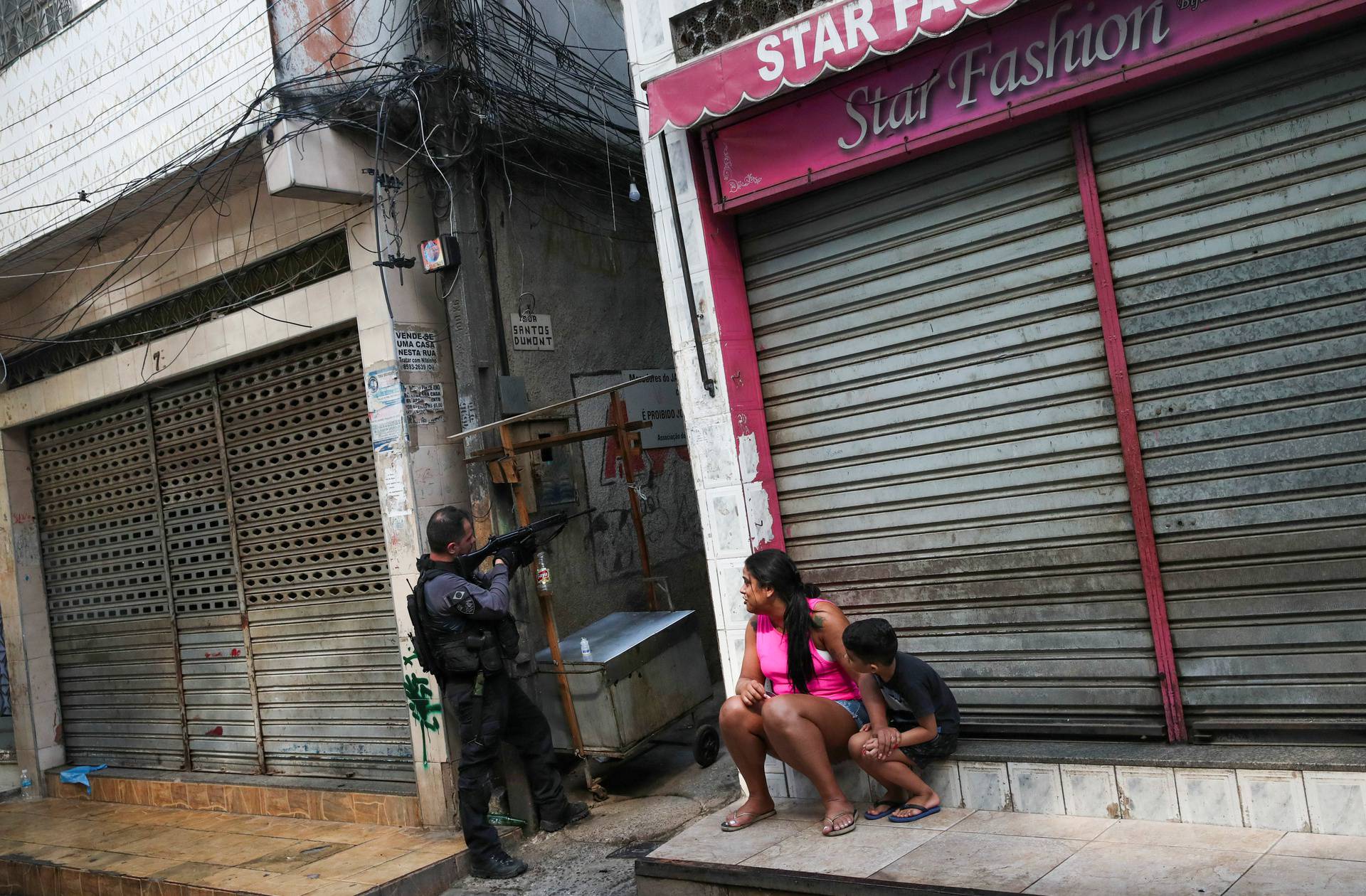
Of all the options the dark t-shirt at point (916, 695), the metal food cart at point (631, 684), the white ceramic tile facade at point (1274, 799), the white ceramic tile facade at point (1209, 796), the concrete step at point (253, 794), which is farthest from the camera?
the concrete step at point (253, 794)

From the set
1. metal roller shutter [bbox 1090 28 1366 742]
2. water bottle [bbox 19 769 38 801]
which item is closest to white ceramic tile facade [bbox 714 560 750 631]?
metal roller shutter [bbox 1090 28 1366 742]

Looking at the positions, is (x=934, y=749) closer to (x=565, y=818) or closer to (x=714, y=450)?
(x=714, y=450)

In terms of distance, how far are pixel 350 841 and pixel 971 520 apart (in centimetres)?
448

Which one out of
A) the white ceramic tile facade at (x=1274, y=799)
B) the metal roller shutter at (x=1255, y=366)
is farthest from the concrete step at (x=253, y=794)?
the metal roller shutter at (x=1255, y=366)

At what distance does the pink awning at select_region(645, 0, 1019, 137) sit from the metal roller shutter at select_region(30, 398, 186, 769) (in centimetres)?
588

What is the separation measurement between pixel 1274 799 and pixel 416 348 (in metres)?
5.29

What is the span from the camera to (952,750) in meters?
5.12

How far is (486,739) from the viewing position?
6.06 m

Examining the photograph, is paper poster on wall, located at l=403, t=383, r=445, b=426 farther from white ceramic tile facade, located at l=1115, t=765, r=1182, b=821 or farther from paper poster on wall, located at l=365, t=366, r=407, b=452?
white ceramic tile facade, located at l=1115, t=765, r=1182, b=821

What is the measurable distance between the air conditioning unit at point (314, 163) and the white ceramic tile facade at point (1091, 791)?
525cm

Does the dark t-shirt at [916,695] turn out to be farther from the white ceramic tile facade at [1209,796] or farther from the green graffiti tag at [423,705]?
the green graffiti tag at [423,705]

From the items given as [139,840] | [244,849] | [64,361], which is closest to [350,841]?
[244,849]

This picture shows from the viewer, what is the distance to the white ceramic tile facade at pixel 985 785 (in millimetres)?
4973

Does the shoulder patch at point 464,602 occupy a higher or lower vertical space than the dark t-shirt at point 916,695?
higher
